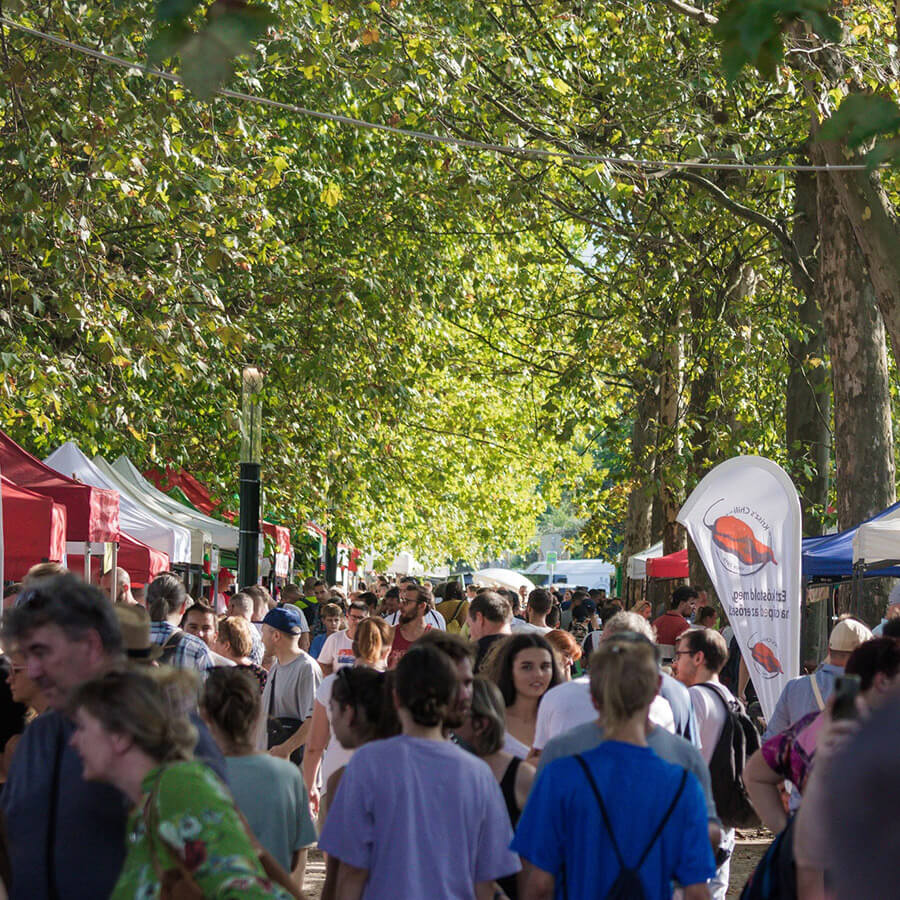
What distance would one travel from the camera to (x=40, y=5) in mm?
13602

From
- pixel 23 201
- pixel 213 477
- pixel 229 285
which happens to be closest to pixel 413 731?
pixel 23 201

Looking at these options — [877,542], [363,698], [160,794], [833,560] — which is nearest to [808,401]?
[833,560]

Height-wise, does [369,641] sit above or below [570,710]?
above

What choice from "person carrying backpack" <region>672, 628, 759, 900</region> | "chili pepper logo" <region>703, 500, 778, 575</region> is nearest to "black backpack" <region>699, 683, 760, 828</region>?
"person carrying backpack" <region>672, 628, 759, 900</region>

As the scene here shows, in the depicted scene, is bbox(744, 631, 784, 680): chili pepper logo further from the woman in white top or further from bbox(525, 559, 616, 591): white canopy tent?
bbox(525, 559, 616, 591): white canopy tent

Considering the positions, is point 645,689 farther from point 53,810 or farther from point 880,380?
point 880,380

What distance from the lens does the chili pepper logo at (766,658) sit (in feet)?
31.7

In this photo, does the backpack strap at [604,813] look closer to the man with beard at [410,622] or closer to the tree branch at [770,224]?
the man with beard at [410,622]

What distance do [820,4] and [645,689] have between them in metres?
2.05

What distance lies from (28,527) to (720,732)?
17.1 feet

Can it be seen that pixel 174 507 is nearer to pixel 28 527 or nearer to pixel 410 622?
pixel 410 622

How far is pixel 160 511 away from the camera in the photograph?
16391 mm

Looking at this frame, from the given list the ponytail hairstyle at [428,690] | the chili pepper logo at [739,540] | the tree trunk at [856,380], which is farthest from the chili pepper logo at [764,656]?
the ponytail hairstyle at [428,690]

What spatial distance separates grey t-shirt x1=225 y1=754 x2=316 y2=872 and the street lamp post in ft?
31.0
